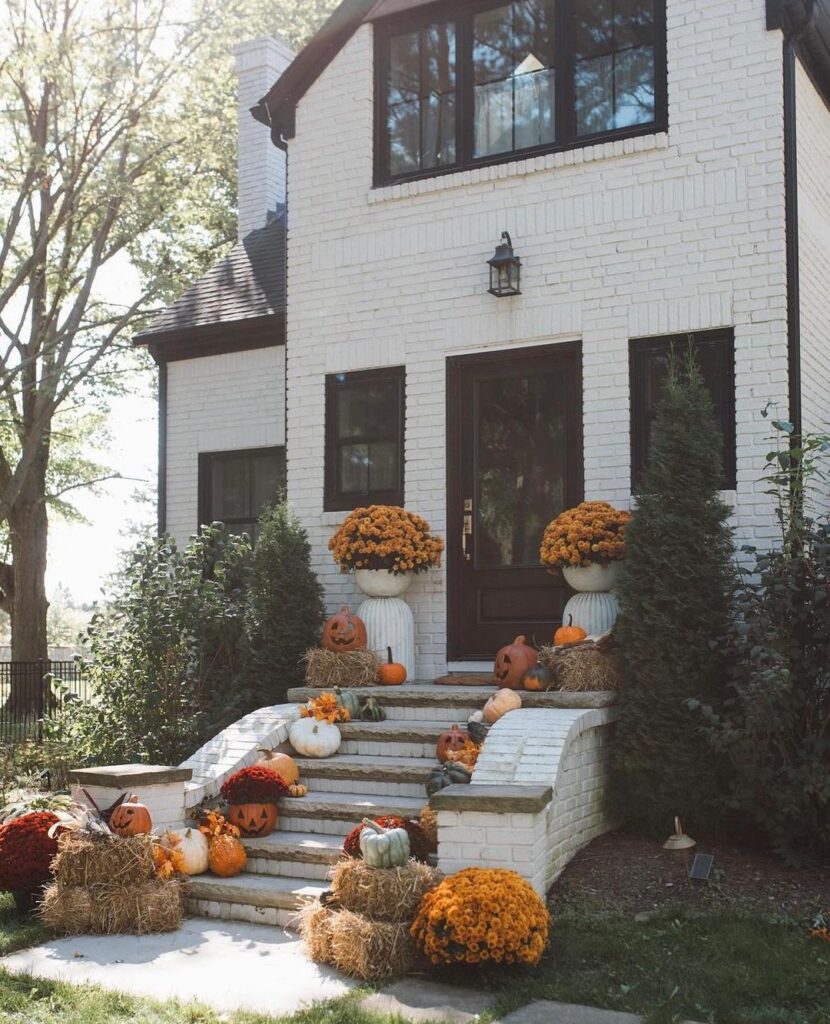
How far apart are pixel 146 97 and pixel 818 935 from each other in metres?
13.6

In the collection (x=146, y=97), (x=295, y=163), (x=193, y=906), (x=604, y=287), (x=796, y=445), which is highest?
(x=146, y=97)

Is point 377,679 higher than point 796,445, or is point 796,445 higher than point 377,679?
point 796,445

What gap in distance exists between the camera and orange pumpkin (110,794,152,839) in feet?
18.9

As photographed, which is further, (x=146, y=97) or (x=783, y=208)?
(x=146, y=97)

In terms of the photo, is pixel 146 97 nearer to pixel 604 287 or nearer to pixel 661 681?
pixel 604 287

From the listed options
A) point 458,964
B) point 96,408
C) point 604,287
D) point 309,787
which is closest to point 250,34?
point 96,408

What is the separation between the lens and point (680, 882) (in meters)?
5.63

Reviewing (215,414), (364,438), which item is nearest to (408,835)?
(364,438)

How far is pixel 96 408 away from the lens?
2200 centimetres

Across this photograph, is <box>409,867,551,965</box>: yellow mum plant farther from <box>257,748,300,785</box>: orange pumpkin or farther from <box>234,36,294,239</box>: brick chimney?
<box>234,36,294,239</box>: brick chimney

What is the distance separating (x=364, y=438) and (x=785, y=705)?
13.5ft

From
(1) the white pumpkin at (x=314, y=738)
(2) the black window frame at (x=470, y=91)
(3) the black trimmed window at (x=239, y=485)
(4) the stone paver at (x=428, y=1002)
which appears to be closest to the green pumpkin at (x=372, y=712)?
(1) the white pumpkin at (x=314, y=738)

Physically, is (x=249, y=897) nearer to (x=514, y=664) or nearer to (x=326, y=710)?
(x=326, y=710)

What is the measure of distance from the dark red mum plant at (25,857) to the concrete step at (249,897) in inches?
29.5
